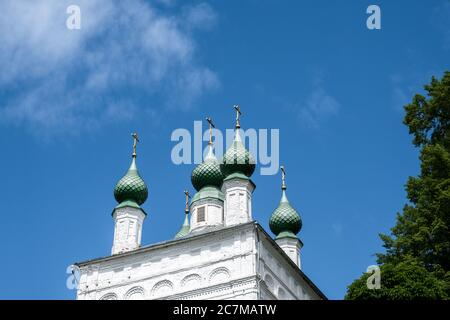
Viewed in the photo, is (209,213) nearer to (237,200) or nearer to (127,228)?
(237,200)

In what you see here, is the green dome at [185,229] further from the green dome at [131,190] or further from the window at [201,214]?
the window at [201,214]

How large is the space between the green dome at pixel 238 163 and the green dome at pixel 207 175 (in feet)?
5.13

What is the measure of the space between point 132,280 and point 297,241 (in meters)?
7.03

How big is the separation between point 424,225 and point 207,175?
31.0 ft

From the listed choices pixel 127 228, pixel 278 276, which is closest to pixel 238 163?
pixel 278 276

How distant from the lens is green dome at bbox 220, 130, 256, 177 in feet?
83.7

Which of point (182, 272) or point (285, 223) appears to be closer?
point (182, 272)

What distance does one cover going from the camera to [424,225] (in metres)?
19.5

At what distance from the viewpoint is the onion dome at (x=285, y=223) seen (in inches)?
1146

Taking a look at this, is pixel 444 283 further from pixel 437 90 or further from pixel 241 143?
pixel 241 143

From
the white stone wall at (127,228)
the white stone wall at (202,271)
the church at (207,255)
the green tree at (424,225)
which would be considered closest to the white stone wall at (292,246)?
the church at (207,255)

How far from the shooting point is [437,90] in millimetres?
21406

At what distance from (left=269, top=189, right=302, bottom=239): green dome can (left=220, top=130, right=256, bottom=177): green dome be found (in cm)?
399
